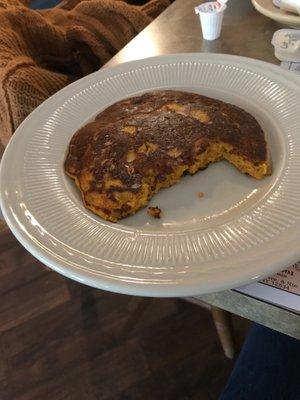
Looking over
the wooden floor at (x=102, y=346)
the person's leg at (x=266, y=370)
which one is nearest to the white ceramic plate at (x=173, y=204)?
the person's leg at (x=266, y=370)

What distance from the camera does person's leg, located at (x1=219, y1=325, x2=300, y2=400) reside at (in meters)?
0.70

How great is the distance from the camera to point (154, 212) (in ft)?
2.18

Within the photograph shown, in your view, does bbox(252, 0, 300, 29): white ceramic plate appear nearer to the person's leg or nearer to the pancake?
the pancake

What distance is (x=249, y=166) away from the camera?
2.25 ft

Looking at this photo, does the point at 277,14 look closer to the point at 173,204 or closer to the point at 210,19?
the point at 210,19

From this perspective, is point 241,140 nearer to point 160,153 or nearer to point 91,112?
point 160,153

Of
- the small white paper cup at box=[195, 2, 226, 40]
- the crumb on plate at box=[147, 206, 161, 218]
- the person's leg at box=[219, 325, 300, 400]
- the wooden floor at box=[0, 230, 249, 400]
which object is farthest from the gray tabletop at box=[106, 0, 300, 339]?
the wooden floor at box=[0, 230, 249, 400]

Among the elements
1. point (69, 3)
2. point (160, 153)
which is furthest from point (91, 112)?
point (69, 3)

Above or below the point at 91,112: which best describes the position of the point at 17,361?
below

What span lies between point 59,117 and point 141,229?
0.33 metres

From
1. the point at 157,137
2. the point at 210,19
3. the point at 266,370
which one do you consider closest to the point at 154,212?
the point at 157,137

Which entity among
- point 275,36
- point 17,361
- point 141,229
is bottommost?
point 17,361

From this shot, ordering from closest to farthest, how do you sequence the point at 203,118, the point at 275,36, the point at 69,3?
the point at 203,118
the point at 275,36
the point at 69,3

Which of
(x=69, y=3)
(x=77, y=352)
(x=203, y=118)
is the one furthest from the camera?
(x=69, y=3)
